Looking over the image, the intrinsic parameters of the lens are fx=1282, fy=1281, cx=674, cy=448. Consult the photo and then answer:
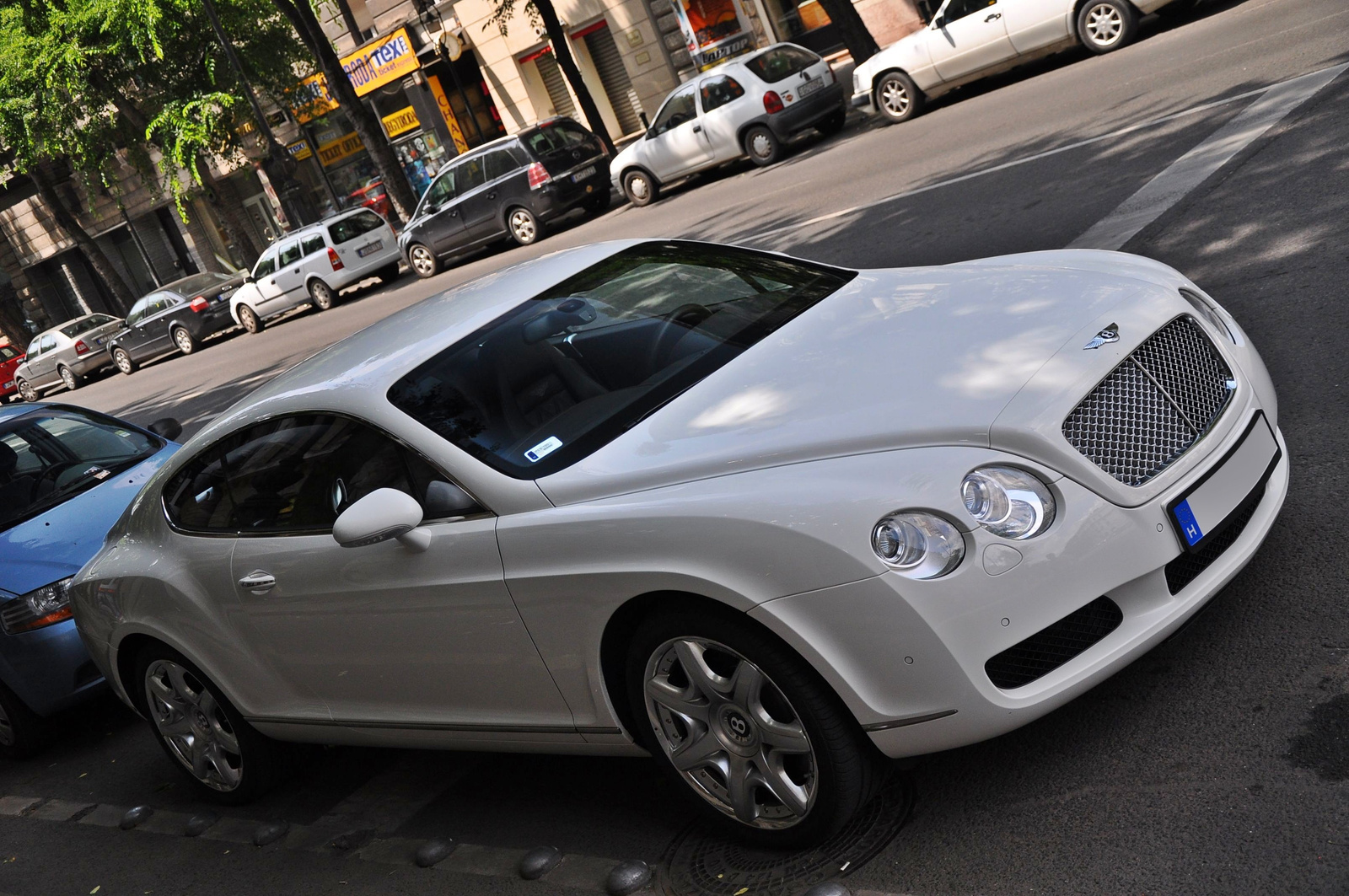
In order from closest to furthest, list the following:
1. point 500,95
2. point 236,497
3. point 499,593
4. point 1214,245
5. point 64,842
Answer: point 499,593 < point 236,497 < point 64,842 < point 1214,245 < point 500,95

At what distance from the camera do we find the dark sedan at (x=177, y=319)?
27.4 metres


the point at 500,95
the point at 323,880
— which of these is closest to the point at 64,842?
the point at 323,880

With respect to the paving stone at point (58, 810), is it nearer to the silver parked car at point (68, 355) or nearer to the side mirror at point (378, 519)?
the side mirror at point (378, 519)

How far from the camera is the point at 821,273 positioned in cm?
469

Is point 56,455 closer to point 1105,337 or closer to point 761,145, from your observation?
point 1105,337

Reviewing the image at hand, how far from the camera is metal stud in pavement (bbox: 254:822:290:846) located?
15.2 ft

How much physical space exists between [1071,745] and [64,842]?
13.4ft

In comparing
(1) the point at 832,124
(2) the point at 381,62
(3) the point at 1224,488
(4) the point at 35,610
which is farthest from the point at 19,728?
(2) the point at 381,62

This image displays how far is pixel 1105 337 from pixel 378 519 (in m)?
2.05

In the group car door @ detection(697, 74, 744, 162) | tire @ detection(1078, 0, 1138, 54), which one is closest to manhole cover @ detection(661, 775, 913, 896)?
tire @ detection(1078, 0, 1138, 54)

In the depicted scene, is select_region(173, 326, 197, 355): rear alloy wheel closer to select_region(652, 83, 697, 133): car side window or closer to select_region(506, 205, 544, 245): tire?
select_region(506, 205, 544, 245): tire

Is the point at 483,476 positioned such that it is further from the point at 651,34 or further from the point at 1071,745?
the point at 651,34

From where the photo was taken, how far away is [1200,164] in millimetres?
8883

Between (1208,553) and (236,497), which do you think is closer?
(1208,553)
